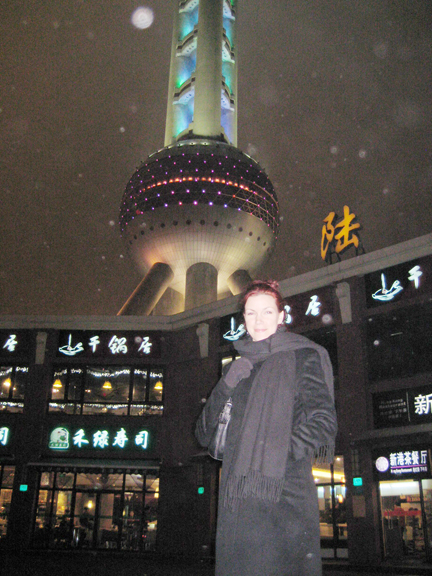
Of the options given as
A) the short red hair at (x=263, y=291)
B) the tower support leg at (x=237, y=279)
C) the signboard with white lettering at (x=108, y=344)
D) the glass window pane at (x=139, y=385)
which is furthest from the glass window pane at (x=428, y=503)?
the tower support leg at (x=237, y=279)

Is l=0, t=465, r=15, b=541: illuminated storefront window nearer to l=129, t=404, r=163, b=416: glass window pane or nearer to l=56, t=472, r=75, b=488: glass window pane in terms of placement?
l=56, t=472, r=75, b=488: glass window pane

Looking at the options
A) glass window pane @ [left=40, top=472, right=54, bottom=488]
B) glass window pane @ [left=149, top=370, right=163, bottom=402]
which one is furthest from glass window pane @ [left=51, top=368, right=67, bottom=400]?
glass window pane @ [left=149, top=370, right=163, bottom=402]

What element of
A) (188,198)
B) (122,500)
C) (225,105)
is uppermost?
(225,105)

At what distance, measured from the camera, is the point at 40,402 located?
23.5 m

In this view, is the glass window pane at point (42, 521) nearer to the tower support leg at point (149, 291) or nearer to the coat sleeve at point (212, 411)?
the tower support leg at point (149, 291)

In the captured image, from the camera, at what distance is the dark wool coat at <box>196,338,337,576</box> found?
8.93 ft

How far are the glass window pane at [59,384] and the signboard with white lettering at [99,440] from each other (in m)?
1.37

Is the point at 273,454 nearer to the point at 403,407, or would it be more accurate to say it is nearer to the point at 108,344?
the point at 403,407

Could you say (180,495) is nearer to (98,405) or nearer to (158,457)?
(158,457)

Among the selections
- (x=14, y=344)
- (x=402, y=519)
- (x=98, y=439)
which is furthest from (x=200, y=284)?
(x=402, y=519)

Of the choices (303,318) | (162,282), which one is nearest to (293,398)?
(303,318)

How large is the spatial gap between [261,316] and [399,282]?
1487 cm

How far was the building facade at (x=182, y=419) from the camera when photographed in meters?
16.2

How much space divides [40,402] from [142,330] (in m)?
5.33
